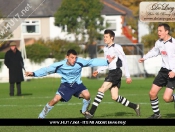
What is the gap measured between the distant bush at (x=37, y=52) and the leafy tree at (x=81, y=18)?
2.75 metres

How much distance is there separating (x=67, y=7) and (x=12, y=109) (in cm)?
2441

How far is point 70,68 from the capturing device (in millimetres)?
12164

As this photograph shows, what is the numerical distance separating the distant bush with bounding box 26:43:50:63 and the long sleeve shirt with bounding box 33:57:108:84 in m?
24.9

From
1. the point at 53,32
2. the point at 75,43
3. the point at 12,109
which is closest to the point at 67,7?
the point at 75,43

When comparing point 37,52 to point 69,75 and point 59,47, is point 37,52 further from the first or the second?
point 69,75

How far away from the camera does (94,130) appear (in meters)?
10.7

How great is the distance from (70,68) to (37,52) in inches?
1023

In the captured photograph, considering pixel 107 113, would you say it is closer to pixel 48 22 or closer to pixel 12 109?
pixel 12 109

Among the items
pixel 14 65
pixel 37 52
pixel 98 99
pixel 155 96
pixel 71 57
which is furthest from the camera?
pixel 37 52

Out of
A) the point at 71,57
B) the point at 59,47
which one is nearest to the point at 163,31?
the point at 71,57

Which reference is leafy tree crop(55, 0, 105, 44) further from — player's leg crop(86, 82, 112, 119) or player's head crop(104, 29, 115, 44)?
player's leg crop(86, 82, 112, 119)

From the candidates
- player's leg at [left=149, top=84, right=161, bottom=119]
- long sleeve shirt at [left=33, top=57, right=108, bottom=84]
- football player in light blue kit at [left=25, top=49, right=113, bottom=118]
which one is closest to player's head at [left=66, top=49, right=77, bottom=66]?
football player in light blue kit at [left=25, top=49, right=113, bottom=118]

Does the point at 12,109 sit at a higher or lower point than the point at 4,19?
lower

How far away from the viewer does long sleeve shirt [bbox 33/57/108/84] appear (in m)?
11.6
